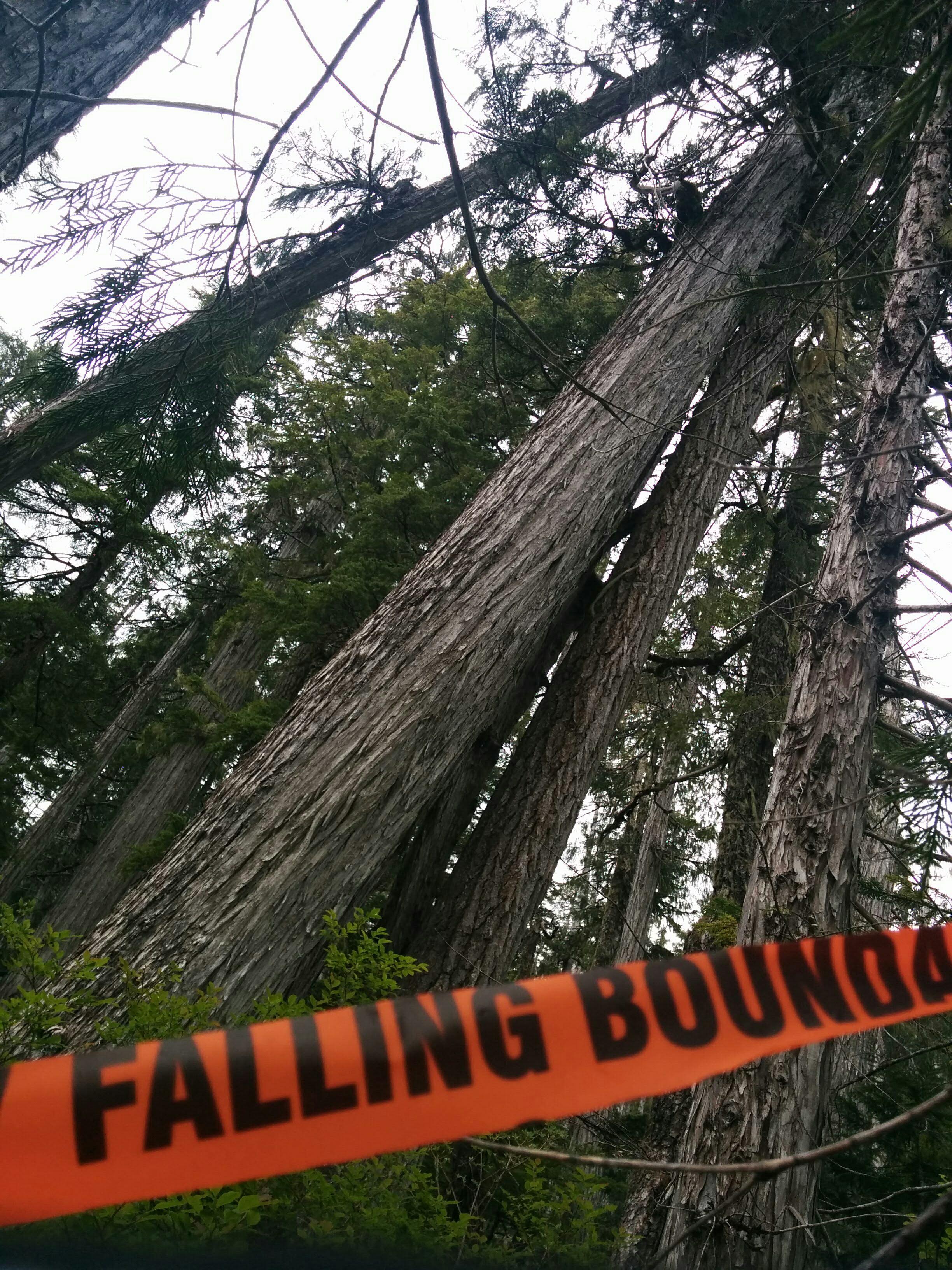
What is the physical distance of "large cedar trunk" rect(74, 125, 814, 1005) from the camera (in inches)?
120

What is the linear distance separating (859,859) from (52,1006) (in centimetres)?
298

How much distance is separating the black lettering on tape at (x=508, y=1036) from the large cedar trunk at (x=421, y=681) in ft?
6.21

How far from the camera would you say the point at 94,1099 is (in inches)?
47.0

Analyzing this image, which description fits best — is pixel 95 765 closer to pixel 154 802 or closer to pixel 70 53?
pixel 154 802

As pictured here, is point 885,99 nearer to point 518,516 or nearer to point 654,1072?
point 518,516

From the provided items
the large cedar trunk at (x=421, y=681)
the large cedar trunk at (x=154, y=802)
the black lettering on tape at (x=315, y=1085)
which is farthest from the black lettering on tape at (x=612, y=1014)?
the large cedar trunk at (x=154, y=802)

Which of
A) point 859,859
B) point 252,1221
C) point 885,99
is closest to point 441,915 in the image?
point 859,859

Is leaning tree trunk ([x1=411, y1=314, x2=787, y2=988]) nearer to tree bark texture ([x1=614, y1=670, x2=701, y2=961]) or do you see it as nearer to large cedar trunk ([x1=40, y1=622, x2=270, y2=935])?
tree bark texture ([x1=614, y1=670, x2=701, y2=961])

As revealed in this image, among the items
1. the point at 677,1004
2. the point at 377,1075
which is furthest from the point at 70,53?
the point at 677,1004

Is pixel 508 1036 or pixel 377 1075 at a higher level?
pixel 508 1036

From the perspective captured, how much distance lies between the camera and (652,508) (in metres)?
5.44

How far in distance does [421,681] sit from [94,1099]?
2.68 metres

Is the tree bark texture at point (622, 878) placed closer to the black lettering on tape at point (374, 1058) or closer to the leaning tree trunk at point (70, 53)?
the leaning tree trunk at point (70, 53)

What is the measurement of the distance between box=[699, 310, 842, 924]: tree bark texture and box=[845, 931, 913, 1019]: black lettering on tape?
13.0 feet
